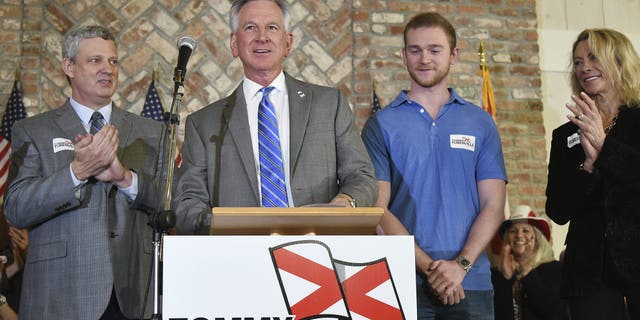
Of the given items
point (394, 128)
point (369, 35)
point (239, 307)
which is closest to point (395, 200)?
point (394, 128)

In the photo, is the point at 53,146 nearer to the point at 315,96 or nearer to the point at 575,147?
the point at 315,96

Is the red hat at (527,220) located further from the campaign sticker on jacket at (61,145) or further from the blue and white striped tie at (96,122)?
the campaign sticker on jacket at (61,145)

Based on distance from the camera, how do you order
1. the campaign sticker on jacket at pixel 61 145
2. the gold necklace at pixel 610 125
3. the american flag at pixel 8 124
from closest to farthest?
the gold necklace at pixel 610 125
the campaign sticker on jacket at pixel 61 145
the american flag at pixel 8 124

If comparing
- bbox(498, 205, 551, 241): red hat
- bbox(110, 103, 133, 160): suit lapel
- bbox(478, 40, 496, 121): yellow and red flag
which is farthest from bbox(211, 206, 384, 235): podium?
bbox(478, 40, 496, 121): yellow and red flag

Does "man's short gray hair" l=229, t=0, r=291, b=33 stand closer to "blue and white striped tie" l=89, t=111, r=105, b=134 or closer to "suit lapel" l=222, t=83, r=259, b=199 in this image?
"suit lapel" l=222, t=83, r=259, b=199

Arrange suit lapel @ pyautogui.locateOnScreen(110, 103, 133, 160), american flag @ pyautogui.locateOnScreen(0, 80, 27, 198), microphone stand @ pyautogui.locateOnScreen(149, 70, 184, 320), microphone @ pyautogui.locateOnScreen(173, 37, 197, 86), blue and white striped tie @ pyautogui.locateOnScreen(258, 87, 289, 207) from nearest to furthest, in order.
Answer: microphone stand @ pyautogui.locateOnScreen(149, 70, 184, 320) < microphone @ pyautogui.locateOnScreen(173, 37, 197, 86) < blue and white striped tie @ pyautogui.locateOnScreen(258, 87, 289, 207) < suit lapel @ pyautogui.locateOnScreen(110, 103, 133, 160) < american flag @ pyautogui.locateOnScreen(0, 80, 27, 198)

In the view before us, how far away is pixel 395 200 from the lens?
329 centimetres

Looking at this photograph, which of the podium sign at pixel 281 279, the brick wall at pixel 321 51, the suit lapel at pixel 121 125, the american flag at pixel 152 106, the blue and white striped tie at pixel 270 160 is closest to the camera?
the podium sign at pixel 281 279

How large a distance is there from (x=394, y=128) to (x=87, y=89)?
131 centimetres

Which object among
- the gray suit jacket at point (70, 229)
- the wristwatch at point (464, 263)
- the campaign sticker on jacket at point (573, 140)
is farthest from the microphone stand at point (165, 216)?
the campaign sticker on jacket at point (573, 140)

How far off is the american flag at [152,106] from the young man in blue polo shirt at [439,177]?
2605mm

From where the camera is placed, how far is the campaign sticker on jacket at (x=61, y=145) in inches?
130

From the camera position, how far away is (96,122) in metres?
3.42

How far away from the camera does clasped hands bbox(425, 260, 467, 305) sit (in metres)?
3.03
